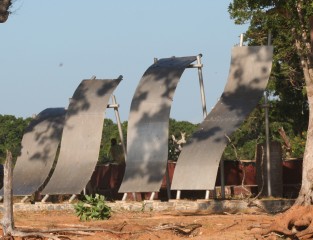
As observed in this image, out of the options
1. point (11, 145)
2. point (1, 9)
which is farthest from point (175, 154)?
point (11, 145)

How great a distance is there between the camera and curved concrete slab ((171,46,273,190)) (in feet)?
76.4

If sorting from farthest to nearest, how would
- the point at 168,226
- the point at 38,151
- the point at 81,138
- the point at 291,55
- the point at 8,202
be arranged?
the point at 291,55 → the point at 38,151 → the point at 81,138 → the point at 168,226 → the point at 8,202

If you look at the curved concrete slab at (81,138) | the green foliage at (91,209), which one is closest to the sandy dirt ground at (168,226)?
the green foliage at (91,209)

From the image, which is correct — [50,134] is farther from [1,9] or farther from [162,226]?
[162,226]

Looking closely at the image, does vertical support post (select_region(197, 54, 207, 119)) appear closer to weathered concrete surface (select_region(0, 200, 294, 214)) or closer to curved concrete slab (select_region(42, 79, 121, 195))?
curved concrete slab (select_region(42, 79, 121, 195))

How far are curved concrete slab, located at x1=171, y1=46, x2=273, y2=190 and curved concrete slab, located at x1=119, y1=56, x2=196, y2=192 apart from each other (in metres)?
0.69

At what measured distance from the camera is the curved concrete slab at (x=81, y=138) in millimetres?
25453

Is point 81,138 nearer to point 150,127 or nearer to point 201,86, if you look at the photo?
point 150,127

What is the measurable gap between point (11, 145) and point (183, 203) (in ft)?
142

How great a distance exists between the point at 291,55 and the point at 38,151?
9.04m

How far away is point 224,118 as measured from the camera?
23.9 meters

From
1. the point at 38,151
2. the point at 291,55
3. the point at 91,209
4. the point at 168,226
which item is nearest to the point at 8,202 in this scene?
the point at 168,226

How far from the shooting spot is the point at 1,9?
24.1 metres

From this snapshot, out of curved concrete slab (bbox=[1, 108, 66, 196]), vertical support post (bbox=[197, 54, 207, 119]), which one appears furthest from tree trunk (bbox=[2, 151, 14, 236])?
curved concrete slab (bbox=[1, 108, 66, 196])
